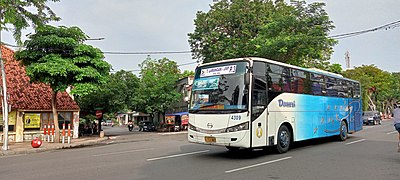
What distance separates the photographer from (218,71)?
1116 centimetres

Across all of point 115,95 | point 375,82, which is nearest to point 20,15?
point 115,95

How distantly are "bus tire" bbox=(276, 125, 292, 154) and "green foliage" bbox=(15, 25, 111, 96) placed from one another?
41.7 ft

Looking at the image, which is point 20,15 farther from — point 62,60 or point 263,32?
point 263,32

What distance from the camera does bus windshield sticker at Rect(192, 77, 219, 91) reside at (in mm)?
10974

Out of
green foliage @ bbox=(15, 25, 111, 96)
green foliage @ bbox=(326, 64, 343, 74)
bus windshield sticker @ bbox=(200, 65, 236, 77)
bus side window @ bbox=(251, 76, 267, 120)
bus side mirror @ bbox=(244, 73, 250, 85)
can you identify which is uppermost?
green foliage @ bbox=(326, 64, 343, 74)

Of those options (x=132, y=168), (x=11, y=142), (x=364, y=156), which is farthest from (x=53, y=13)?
(x=364, y=156)

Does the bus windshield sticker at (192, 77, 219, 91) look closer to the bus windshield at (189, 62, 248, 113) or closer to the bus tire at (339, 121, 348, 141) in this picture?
the bus windshield at (189, 62, 248, 113)

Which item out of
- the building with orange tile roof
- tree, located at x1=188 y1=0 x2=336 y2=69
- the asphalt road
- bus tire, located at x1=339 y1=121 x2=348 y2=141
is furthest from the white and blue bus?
the building with orange tile roof

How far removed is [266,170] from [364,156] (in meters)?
4.50

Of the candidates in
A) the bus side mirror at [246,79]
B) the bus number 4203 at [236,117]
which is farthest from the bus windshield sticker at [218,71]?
the bus number 4203 at [236,117]

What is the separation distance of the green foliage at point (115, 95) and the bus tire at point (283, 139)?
2108cm

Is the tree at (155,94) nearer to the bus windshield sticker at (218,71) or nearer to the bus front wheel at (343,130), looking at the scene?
the bus front wheel at (343,130)

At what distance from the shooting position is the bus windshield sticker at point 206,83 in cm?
1097

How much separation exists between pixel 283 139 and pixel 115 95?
2266 centimetres
